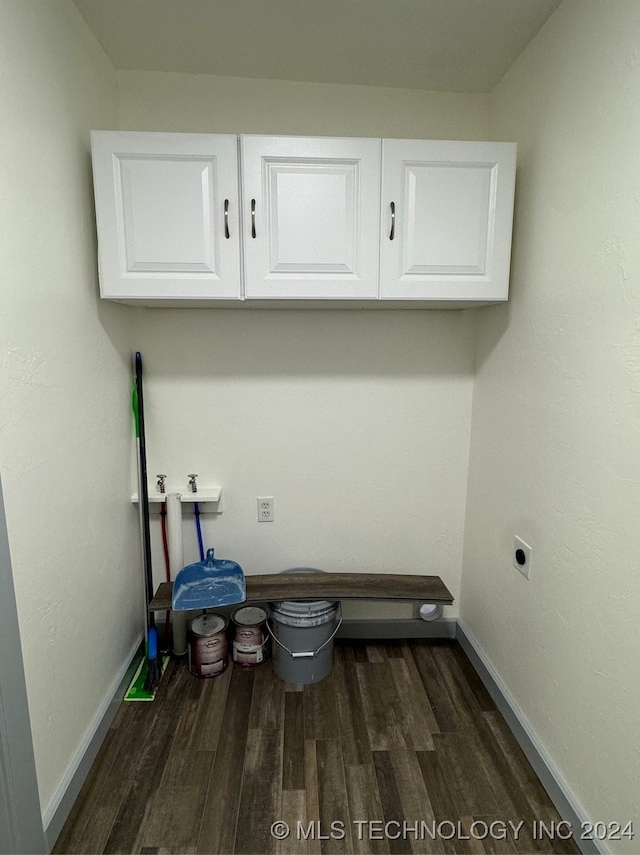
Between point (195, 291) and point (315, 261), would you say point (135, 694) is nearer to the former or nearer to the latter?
point (195, 291)

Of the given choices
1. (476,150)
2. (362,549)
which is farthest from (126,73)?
(362,549)

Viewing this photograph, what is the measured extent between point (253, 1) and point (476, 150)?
83 cm

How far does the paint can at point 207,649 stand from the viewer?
6.39 feet

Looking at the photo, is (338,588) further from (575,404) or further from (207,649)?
(575,404)

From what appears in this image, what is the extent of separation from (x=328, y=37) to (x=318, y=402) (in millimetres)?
1303

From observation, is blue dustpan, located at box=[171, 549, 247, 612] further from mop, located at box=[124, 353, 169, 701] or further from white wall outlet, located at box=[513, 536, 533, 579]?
white wall outlet, located at box=[513, 536, 533, 579]

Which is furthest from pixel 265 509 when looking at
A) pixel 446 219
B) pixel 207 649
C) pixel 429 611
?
pixel 446 219

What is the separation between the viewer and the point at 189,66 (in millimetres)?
1738

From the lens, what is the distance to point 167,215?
1.52 meters

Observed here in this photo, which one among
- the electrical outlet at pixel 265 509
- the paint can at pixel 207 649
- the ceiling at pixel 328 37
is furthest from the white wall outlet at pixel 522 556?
the ceiling at pixel 328 37

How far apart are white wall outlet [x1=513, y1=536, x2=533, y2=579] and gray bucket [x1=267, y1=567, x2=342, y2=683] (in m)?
0.76

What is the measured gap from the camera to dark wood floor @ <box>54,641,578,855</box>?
134 centimetres

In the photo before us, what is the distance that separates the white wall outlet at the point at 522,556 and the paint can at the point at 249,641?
1.09m

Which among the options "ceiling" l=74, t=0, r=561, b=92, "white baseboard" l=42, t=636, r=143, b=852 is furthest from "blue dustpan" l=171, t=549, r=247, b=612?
"ceiling" l=74, t=0, r=561, b=92
